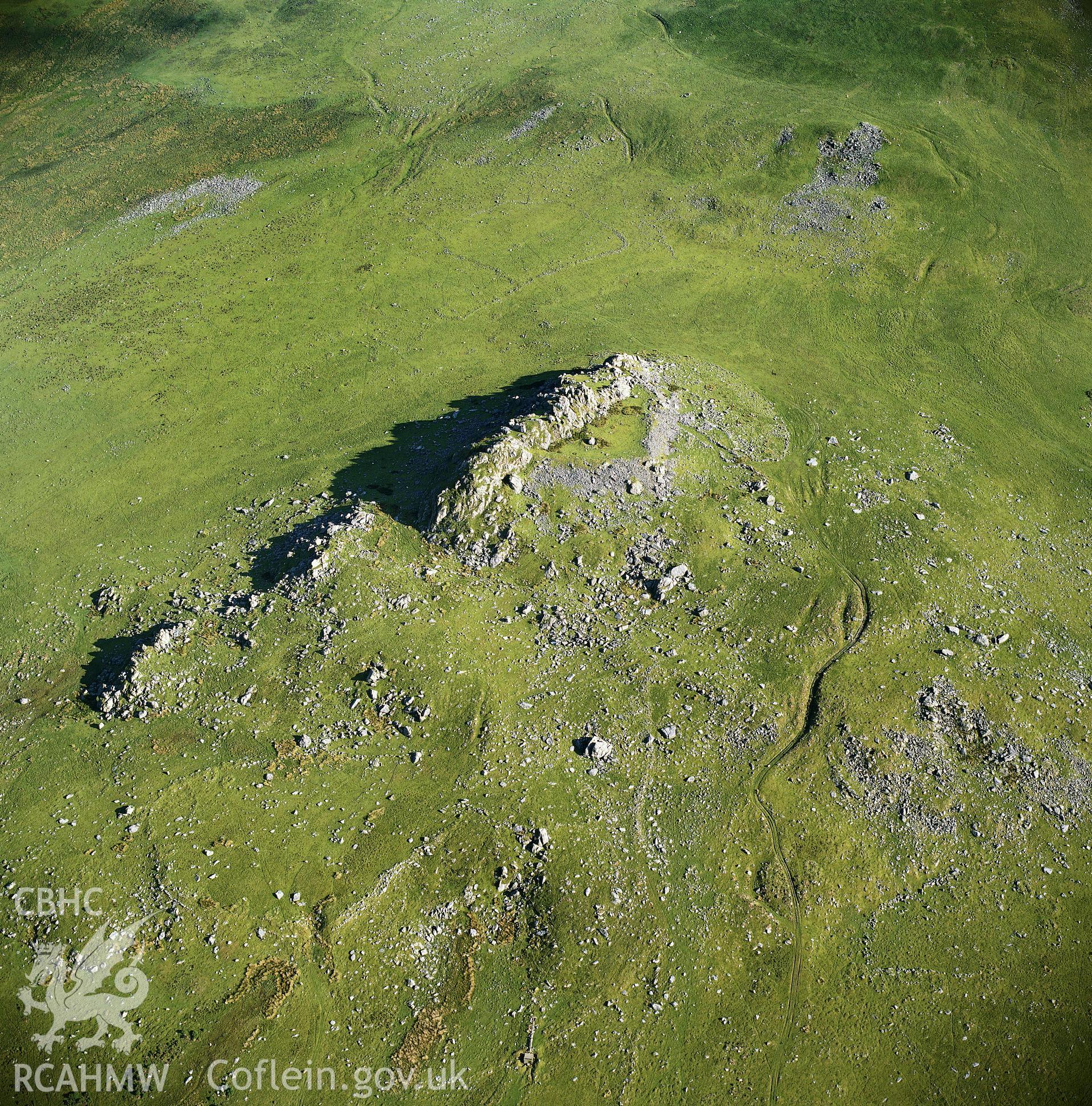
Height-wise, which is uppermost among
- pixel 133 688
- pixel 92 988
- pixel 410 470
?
pixel 410 470

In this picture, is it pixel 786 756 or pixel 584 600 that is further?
pixel 584 600

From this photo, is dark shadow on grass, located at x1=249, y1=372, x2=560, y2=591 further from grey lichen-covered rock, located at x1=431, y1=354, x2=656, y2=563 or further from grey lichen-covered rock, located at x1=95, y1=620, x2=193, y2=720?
grey lichen-covered rock, located at x1=95, y1=620, x2=193, y2=720

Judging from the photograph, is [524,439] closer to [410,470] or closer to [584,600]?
[410,470]

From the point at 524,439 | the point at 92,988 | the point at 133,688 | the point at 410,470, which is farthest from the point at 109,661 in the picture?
the point at 524,439

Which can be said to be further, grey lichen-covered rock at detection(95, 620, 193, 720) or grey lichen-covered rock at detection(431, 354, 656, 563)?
grey lichen-covered rock at detection(431, 354, 656, 563)

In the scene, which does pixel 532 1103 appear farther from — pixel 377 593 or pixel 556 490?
pixel 556 490

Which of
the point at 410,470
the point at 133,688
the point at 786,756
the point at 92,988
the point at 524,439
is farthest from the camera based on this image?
the point at 410,470

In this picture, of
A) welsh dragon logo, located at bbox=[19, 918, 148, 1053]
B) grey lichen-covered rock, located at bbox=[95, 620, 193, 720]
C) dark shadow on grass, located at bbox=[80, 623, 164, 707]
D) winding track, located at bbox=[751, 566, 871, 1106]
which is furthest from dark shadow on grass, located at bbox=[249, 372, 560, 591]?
winding track, located at bbox=[751, 566, 871, 1106]

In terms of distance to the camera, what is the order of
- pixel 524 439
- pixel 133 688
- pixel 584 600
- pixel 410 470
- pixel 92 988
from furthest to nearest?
pixel 410 470 < pixel 524 439 < pixel 584 600 < pixel 133 688 < pixel 92 988
